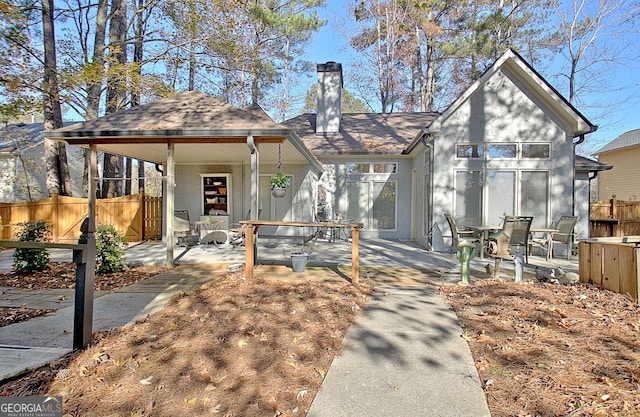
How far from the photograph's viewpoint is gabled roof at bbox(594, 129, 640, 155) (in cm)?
1820

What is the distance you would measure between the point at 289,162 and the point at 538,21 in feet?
52.2

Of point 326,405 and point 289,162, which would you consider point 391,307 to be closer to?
point 326,405

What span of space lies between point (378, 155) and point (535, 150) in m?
4.40

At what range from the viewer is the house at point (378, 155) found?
6.75m

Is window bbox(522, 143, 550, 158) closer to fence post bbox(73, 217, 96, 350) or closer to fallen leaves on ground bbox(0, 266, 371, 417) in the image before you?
fallen leaves on ground bbox(0, 266, 371, 417)

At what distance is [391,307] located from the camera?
4.26m

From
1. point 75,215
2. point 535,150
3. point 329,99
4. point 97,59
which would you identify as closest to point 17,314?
point 75,215

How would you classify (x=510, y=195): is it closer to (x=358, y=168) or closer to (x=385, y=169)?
(x=385, y=169)

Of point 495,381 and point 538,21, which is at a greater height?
point 538,21

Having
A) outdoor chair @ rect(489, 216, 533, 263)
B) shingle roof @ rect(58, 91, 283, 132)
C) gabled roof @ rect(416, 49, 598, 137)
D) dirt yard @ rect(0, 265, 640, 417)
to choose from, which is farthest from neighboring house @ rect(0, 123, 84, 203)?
outdoor chair @ rect(489, 216, 533, 263)

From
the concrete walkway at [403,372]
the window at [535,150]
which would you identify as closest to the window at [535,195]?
the window at [535,150]

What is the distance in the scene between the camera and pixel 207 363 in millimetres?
2670

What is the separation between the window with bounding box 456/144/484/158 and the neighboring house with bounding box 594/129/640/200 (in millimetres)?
14155

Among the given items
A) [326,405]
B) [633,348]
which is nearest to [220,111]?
[326,405]
